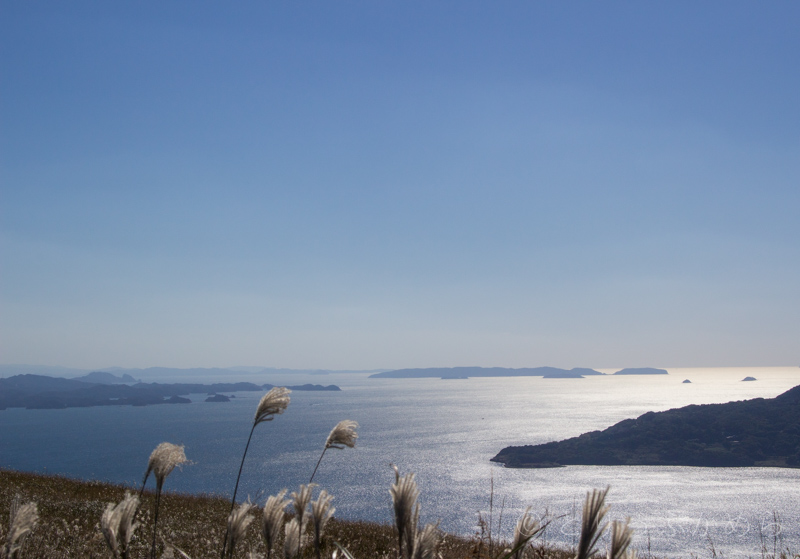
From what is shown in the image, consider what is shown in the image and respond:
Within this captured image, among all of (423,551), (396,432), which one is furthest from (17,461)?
(423,551)

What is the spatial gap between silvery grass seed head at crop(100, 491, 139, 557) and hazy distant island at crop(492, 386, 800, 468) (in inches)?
3823

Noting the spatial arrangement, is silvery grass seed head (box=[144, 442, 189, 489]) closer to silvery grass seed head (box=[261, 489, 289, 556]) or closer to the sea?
silvery grass seed head (box=[261, 489, 289, 556])

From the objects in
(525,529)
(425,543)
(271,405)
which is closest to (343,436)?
(271,405)

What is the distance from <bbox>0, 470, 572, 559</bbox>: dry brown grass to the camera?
5.76 m

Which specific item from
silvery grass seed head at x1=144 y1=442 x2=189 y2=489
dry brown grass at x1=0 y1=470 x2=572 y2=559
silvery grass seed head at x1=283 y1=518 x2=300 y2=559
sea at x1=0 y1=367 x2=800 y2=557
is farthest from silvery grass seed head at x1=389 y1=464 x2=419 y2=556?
sea at x1=0 y1=367 x2=800 y2=557

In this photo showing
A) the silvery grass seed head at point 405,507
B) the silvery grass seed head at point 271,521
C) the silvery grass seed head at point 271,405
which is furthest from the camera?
the silvery grass seed head at point 271,405

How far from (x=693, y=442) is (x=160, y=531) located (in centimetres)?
12448

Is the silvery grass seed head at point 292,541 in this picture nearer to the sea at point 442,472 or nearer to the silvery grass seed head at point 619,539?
the silvery grass seed head at point 619,539

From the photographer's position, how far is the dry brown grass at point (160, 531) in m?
5.76

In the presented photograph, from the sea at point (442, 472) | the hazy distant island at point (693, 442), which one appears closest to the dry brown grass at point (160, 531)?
the sea at point (442, 472)

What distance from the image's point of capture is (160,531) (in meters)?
7.62

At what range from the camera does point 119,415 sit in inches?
6235

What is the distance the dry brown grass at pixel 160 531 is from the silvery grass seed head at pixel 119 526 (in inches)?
91.5

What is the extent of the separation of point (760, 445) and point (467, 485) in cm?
7085
